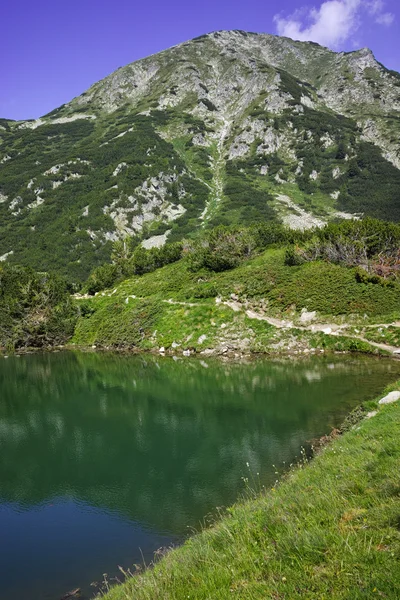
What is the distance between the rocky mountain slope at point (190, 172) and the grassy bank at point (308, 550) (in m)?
102

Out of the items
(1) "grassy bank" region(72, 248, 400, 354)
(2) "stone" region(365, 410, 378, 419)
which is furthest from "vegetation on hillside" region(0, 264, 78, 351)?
(2) "stone" region(365, 410, 378, 419)

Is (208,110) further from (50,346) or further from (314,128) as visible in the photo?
(50,346)

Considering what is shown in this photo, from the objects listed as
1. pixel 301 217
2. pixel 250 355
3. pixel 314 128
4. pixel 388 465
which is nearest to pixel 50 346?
pixel 250 355

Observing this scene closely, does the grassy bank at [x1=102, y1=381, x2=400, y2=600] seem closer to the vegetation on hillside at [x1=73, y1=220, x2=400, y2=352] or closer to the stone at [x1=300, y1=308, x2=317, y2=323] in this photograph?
the vegetation on hillside at [x1=73, y1=220, x2=400, y2=352]

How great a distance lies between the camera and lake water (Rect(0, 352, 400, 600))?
495 inches

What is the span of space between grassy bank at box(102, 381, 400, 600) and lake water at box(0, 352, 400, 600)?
15.5ft

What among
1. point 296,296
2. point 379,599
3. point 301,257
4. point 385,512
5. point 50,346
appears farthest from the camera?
point 50,346

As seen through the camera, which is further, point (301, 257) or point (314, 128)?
point (314, 128)

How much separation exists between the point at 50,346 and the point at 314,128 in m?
156

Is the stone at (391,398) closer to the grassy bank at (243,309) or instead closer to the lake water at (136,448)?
the lake water at (136,448)

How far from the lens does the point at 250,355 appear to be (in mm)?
39188

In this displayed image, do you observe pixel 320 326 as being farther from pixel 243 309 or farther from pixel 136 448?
pixel 136 448

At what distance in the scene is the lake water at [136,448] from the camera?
495 inches

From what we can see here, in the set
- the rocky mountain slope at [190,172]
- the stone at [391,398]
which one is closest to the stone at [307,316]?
the stone at [391,398]
